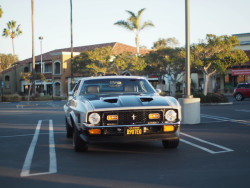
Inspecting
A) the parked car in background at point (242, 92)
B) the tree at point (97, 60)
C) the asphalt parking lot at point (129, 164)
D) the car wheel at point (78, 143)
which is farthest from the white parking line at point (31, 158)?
the tree at point (97, 60)

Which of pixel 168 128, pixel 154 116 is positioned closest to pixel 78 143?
pixel 154 116

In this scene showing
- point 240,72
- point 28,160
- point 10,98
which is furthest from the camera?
point 240,72

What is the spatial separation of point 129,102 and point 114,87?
1.60 meters

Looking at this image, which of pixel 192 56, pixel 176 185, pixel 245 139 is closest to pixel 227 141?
pixel 245 139

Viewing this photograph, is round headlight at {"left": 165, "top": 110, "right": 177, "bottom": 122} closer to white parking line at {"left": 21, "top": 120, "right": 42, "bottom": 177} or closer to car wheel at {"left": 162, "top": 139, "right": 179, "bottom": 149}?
car wheel at {"left": 162, "top": 139, "right": 179, "bottom": 149}

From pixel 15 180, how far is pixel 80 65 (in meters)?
44.5

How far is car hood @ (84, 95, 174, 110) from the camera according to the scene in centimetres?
666

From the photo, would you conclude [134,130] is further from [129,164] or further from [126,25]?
[126,25]

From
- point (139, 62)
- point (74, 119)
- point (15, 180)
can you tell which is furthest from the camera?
point (139, 62)

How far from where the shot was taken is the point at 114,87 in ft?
27.2

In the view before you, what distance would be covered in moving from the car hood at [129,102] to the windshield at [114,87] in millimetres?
943

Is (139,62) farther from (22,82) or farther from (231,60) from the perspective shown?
(22,82)

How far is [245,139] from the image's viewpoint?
8773mm

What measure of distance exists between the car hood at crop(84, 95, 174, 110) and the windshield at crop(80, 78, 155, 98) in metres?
0.94
